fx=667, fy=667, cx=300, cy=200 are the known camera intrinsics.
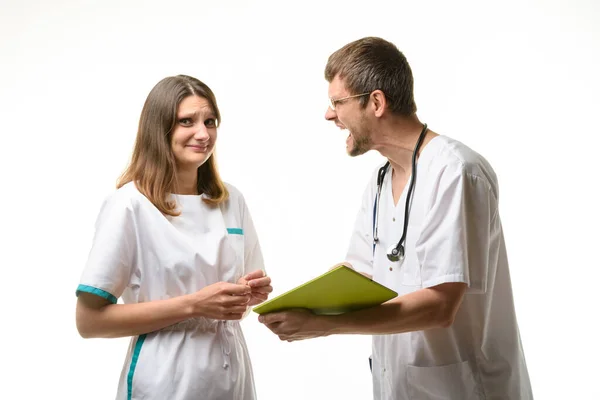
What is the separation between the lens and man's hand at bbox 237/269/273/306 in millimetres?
2209

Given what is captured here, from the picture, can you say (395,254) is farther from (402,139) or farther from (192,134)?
(192,134)

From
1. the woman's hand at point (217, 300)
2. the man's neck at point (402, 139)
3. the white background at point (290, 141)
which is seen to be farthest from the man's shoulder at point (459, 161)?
the white background at point (290, 141)

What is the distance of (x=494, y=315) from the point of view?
2.20 metres

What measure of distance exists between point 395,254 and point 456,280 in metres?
0.34

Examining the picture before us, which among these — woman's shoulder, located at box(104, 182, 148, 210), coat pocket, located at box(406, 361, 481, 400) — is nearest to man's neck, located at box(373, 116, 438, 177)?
coat pocket, located at box(406, 361, 481, 400)

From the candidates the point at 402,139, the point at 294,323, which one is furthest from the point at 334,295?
the point at 402,139

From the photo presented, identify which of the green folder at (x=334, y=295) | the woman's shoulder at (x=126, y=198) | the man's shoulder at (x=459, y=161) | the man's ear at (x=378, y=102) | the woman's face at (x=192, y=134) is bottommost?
the green folder at (x=334, y=295)

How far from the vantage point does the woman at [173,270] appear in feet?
6.83

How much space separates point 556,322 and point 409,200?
224cm

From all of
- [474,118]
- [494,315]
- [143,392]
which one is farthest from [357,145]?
[474,118]

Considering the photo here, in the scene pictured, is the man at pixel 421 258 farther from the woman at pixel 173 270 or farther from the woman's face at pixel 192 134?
the woman's face at pixel 192 134

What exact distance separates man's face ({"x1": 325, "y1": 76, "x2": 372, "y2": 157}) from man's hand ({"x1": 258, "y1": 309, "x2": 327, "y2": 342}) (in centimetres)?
69

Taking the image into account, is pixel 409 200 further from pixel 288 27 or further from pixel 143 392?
pixel 288 27

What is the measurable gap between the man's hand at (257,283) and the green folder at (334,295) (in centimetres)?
19
